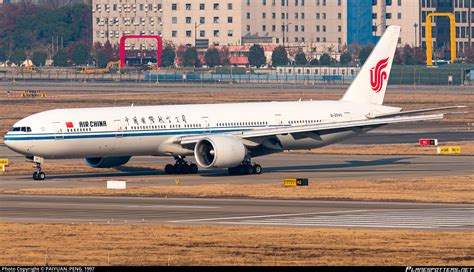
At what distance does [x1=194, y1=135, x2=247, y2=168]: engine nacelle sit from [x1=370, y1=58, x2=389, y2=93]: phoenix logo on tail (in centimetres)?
1347

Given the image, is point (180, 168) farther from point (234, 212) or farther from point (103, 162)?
point (234, 212)

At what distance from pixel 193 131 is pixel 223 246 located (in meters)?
29.6

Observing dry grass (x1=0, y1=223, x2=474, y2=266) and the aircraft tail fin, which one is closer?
dry grass (x1=0, y1=223, x2=474, y2=266)

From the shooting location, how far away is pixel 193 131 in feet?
230

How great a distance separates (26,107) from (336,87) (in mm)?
67055

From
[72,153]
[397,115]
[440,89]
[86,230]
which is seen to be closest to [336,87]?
[440,89]

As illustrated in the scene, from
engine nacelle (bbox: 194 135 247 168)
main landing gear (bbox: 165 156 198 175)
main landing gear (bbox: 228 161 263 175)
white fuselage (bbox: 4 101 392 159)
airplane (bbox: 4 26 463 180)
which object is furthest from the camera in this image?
main landing gear (bbox: 165 156 198 175)

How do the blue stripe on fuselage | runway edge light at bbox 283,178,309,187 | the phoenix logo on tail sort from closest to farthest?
1. runway edge light at bbox 283,178,309,187
2. the blue stripe on fuselage
3. the phoenix logo on tail

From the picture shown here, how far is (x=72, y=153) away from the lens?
219 ft

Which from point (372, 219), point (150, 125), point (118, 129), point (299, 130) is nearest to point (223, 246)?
point (372, 219)

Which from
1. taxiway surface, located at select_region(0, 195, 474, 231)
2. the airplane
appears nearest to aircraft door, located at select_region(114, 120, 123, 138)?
the airplane

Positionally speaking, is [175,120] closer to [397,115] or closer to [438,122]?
[397,115]

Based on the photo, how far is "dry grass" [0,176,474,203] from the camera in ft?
190

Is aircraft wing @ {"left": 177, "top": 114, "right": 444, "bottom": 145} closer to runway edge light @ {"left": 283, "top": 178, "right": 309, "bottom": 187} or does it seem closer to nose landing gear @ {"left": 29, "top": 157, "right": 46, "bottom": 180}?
runway edge light @ {"left": 283, "top": 178, "right": 309, "bottom": 187}
